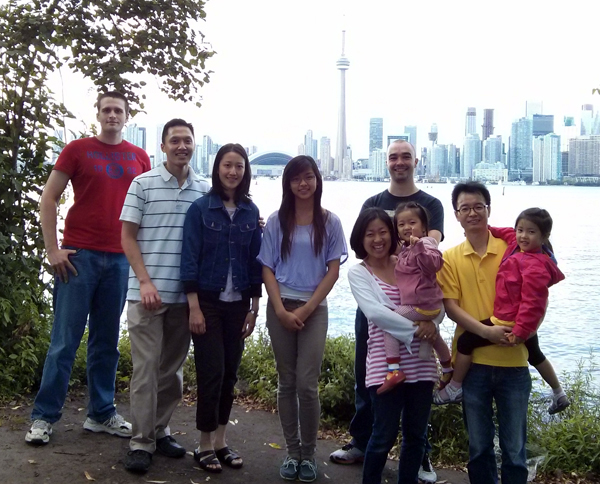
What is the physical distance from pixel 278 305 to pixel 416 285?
0.78 meters

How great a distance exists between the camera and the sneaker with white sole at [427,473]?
370 centimetres

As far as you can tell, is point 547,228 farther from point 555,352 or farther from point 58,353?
point 555,352

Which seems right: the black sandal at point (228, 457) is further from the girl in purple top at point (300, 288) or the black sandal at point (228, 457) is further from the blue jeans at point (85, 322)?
the blue jeans at point (85, 322)

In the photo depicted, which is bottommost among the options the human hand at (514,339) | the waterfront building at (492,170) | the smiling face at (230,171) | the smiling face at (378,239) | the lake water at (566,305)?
the lake water at (566,305)

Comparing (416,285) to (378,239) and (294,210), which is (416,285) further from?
(294,210)

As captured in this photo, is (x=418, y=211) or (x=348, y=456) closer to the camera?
(x=418, y=211)

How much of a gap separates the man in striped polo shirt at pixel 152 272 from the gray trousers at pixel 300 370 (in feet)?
1.95

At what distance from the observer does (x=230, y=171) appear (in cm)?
361

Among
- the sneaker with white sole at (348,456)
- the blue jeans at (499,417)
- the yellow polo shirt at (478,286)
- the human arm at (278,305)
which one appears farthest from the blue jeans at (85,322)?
the blue jeans at (499,417)

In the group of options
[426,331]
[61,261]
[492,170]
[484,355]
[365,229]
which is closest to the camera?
[484,355]

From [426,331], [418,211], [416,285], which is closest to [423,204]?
[418,211]

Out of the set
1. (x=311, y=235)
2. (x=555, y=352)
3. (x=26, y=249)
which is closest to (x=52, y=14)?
(x=26, y=249)

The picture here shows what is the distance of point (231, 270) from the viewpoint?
11.7 ft

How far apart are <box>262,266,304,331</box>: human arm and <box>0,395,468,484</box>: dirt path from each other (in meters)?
0.88
